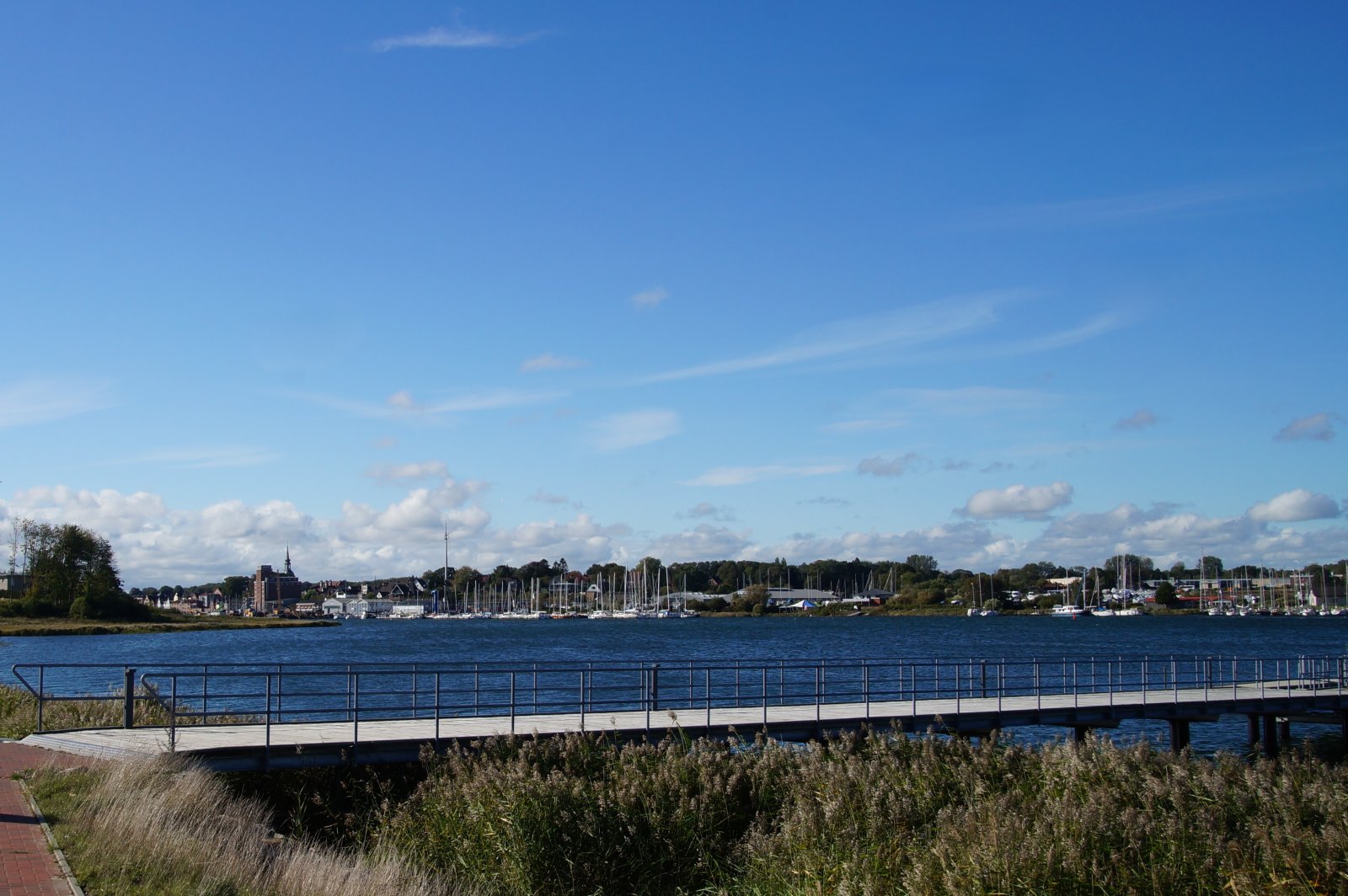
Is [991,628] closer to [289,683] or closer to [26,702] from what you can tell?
[289,683]

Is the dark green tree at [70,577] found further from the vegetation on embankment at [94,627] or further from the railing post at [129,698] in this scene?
the railing post at [129,698]

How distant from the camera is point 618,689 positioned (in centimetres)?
2389

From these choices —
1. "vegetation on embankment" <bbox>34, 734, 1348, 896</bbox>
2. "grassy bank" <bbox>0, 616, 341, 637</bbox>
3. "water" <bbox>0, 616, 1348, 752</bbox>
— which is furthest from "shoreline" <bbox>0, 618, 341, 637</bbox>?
"vegetation on embankment" <bbox>34, 734, 1348, 896</bbox>

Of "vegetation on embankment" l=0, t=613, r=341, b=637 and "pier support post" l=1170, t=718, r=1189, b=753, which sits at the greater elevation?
"pier support post" l=1170, t=718, r=1189, b=753

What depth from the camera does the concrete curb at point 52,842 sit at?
1066 centimetres

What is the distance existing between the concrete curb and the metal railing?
9.63 ft

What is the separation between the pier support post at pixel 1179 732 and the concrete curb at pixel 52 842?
25706 millimetres

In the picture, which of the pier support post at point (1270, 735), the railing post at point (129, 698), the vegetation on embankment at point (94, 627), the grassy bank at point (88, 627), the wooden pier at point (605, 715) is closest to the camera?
the wooden pier at point (605, 715)

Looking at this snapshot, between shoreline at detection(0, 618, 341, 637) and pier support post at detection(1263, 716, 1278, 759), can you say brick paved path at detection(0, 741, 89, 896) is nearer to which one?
pier support post at detection(1263, 716, 1278, 759)

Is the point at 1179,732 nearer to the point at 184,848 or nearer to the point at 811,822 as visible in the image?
the point at 811,822

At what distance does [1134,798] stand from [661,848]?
5286 millimetres

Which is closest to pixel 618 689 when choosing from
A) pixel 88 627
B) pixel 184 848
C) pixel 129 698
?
pixel 129 698

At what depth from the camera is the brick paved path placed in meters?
10.5

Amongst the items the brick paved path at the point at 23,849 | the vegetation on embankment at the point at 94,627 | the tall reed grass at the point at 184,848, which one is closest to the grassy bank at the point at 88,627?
the vegetation on embankment at the point at 94,627
